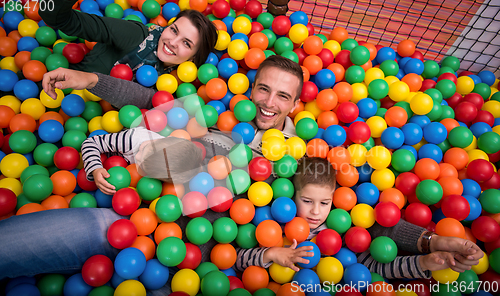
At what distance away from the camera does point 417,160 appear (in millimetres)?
1654

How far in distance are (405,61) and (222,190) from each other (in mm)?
1605

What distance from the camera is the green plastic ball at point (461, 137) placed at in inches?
62.4

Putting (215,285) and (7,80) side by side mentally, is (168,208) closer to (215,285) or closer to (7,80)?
(215,285)

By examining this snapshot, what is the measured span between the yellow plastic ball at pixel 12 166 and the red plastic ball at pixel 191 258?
88 centimetres

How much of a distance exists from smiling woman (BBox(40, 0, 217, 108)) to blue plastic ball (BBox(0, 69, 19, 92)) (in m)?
0.30

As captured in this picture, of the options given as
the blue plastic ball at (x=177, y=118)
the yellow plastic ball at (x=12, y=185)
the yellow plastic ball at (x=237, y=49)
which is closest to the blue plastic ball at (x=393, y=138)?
the yellow plastic ball at (x=237, y=49)

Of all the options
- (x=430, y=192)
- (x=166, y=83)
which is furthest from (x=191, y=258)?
(x=430, y=192)

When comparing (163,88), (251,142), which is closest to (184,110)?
(163,88)

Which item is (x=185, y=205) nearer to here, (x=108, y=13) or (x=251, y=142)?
(x=251, y=142)

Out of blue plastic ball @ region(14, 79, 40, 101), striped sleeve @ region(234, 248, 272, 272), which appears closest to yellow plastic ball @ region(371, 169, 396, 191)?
striped sleeve @ region(234, 248, 272, 272)

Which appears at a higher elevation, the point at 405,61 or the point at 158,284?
the point at 405,61

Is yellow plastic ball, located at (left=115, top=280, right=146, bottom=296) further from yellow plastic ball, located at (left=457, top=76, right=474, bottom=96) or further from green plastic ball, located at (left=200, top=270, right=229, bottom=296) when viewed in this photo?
yellow plastic ball, located at (left=457, top=76, right=474, bottom=96)

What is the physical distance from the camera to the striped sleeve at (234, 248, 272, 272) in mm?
1218

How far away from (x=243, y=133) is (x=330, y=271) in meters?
0.74
